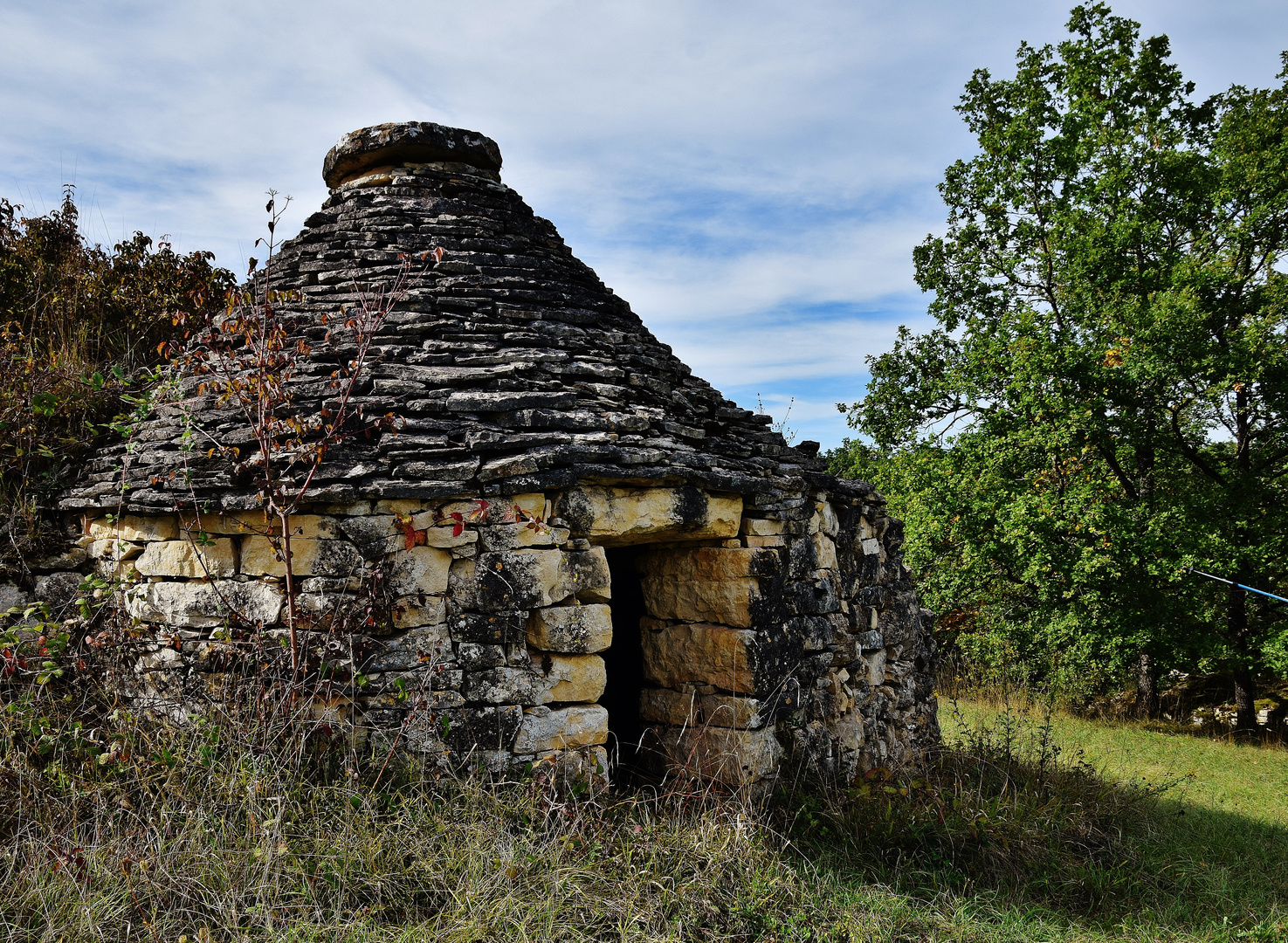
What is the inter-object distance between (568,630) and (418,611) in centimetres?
75

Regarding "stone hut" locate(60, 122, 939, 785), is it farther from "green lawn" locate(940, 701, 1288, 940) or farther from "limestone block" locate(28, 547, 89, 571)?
"green lawn" locate(940, 701, 1288, 940)

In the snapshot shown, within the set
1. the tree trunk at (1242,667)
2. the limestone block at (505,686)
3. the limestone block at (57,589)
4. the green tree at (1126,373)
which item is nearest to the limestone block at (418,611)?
the limestone block at (505,686)

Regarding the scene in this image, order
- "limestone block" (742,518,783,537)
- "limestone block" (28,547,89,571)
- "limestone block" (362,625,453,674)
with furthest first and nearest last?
"limestone block" (742,518,783,537), "limestone block" (28,547,89,571), "limestone block" (362,625,453,674)

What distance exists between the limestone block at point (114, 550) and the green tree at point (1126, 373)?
9.49m

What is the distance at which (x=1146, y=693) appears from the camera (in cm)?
1177

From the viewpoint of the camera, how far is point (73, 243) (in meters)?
7.11

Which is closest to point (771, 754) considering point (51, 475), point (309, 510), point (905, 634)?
point (905, 634)

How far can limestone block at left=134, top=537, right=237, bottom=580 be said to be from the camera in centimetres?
394

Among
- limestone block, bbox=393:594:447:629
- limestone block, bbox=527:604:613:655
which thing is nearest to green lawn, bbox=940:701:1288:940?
limestone block, bbox=527:604:613:655

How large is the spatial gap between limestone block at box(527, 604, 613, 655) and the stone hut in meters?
0.01

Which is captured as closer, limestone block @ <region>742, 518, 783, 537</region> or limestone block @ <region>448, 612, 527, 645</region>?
limestone block @ <region>448, 612, 527, 645</region>

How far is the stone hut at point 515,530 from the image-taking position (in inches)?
149

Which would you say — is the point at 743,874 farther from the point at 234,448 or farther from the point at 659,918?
the point at 234,448

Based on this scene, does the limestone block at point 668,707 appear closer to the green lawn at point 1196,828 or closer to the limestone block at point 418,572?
the limestone block at point 418,572
